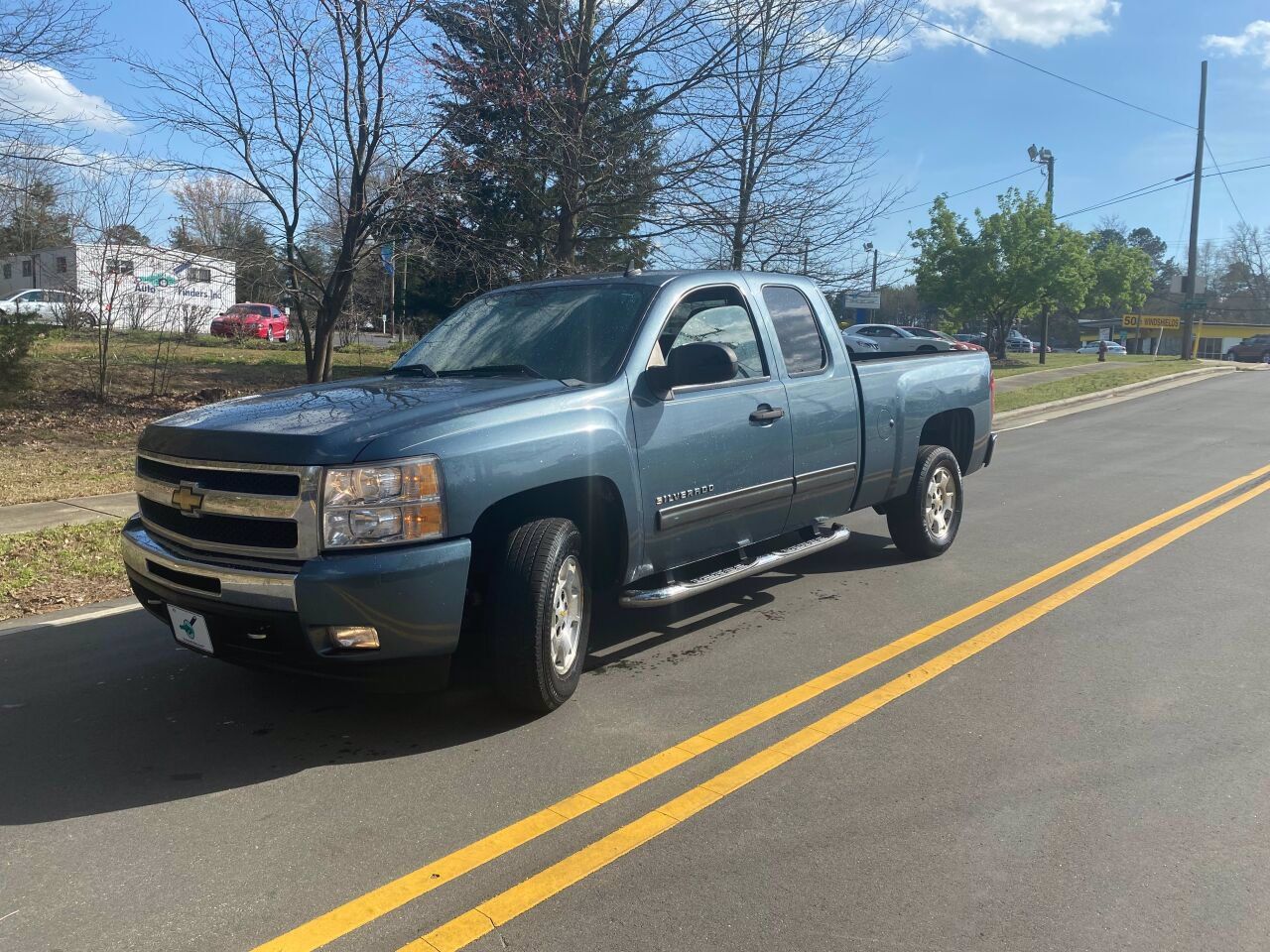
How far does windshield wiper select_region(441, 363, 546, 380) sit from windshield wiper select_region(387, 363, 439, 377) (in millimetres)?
72

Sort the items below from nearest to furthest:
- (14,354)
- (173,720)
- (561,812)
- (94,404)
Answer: (561,812)
(173,720)
(14,354)
(94,404)

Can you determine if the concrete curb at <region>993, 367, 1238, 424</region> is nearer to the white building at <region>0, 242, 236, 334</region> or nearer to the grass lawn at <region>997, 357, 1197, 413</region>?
the grass lawn at <region>997, 357, 1197, 413</region>

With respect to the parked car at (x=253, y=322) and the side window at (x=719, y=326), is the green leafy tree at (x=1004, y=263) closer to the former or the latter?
the parked car at (x=253, y=322)

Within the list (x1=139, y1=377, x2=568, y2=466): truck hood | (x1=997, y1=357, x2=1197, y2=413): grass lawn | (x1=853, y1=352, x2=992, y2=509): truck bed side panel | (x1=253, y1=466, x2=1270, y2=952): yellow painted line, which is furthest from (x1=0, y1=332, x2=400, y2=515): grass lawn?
(x1=997, y1=357, x2=1197, y2=413): grass lawn

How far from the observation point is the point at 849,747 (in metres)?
4.07

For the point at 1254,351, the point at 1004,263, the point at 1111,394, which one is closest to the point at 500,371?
the point at 1111,394

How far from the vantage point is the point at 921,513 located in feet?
23.3

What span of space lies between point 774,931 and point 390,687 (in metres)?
1.81

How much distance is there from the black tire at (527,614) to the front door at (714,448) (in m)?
0.69

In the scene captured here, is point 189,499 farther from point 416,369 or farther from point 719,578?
point 719,578

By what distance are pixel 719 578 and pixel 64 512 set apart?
6117mm

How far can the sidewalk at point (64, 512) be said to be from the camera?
7.86 metres

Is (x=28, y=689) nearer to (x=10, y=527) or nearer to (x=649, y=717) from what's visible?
(x=649, y=717)

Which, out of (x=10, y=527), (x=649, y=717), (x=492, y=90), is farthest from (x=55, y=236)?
(x=649, y=717)
